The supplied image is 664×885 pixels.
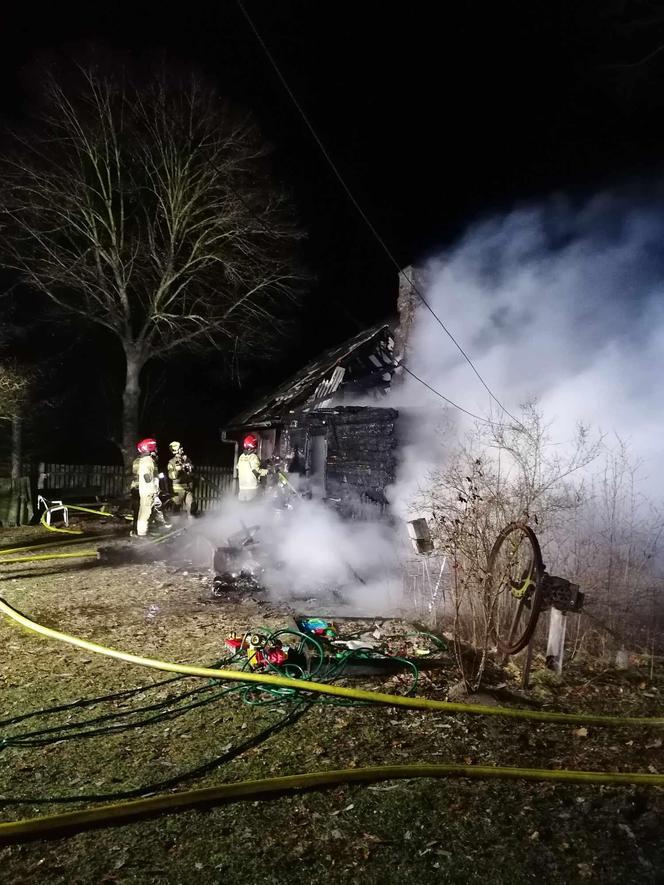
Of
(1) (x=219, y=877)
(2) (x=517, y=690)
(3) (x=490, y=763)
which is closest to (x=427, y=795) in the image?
(3) (x=490, y=763)

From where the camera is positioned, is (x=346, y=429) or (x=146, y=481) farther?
(x=346, y=429)

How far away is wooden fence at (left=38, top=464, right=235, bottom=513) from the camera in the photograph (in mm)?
19078

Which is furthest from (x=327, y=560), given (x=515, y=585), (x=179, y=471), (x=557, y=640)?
(x=179, y=471)

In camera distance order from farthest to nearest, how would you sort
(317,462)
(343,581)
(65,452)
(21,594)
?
(65,452), (317,462), (343,581), (21,594)

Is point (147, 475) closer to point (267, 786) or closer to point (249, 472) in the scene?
point (249, 472)

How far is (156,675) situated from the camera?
5.56 m

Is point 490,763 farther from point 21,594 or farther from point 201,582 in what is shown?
point 21,594

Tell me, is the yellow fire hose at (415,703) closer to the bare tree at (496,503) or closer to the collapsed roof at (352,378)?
the bare tree at (496,503)

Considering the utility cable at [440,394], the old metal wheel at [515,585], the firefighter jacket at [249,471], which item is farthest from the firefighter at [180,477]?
the old metal wheel at [515,585]

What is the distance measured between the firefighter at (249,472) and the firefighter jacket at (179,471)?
3466mm

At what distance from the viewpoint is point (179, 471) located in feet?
48.8

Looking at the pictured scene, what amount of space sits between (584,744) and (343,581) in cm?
496

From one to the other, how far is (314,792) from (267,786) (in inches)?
11.2

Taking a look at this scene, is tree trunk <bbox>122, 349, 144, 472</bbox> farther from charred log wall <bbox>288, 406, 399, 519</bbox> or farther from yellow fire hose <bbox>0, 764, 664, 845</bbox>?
yellow fire hose <bbox>0, 764, 664, 845</bbox>
